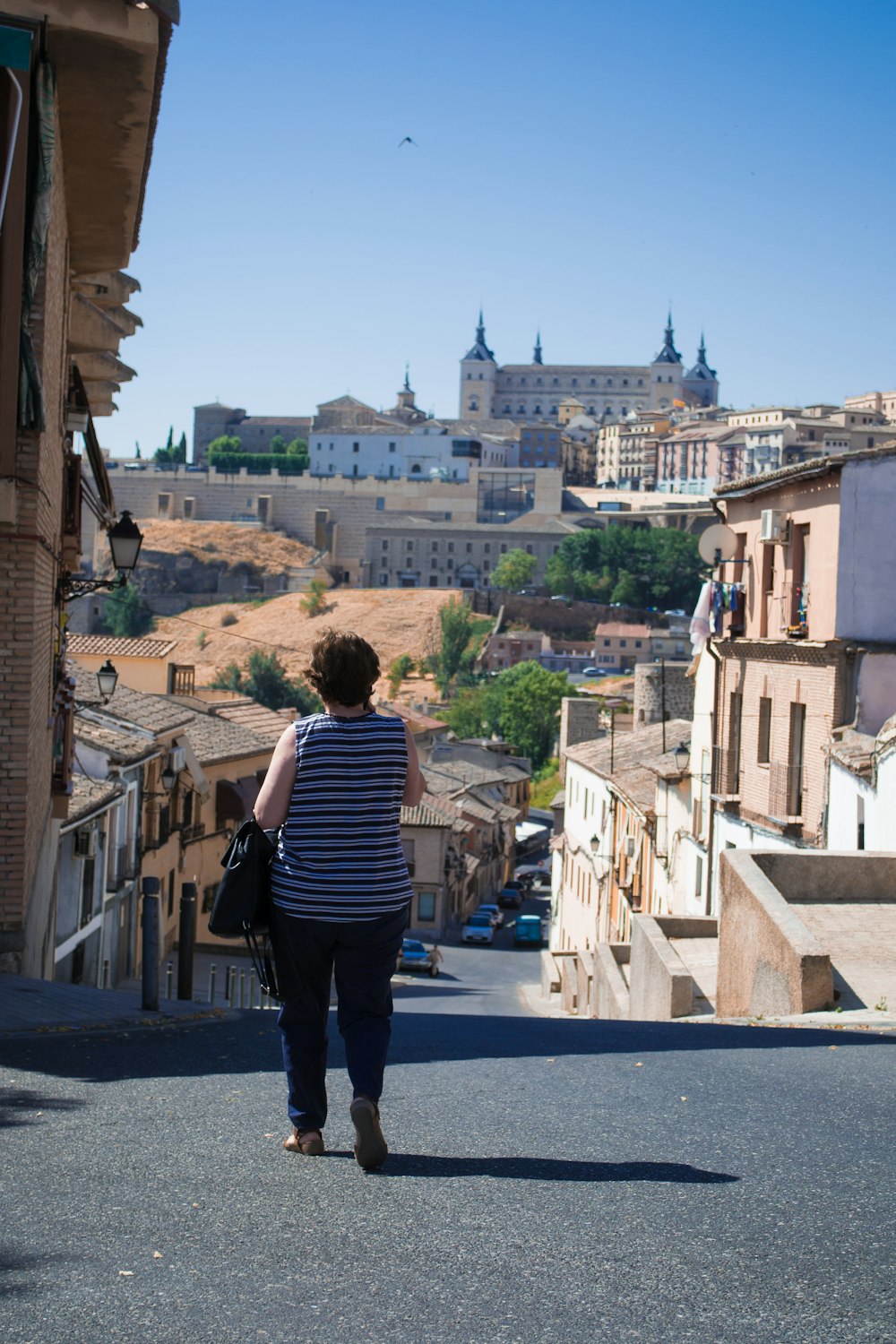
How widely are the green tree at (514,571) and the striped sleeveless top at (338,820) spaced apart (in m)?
118

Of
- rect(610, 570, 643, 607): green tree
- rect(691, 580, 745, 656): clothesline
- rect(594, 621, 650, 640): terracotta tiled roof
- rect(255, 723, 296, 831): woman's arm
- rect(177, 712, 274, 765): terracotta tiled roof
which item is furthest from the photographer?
rect(610, 570, 643, 607): green tree

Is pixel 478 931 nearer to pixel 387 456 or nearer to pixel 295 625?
pixel 295 625

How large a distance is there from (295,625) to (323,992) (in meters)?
115

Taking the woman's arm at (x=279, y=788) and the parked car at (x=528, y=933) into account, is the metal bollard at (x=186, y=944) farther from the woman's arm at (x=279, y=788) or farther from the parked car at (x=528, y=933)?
the parked car at (x=528, y=933)

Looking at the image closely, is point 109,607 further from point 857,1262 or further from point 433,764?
point 857,1262

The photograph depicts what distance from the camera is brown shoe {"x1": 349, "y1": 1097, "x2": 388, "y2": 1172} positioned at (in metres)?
4.12

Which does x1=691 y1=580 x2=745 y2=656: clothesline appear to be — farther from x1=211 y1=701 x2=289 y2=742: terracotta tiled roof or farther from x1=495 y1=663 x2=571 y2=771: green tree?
x1=495 y1=663 x2=571 y2=771: green tree

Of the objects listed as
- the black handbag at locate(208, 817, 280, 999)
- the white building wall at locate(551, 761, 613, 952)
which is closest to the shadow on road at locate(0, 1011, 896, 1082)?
the black handbag at locate(208, 817, 280, 999)

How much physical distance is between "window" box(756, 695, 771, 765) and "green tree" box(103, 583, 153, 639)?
303ft

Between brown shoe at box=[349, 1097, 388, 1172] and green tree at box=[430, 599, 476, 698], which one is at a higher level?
brown shoe at box=[349, 1097, 388, 1172]

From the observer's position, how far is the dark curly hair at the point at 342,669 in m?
4.32

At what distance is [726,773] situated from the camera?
1992 centimetres

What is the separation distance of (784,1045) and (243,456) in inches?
5586

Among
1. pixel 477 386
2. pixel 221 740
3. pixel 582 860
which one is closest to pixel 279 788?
pixel 221 740
